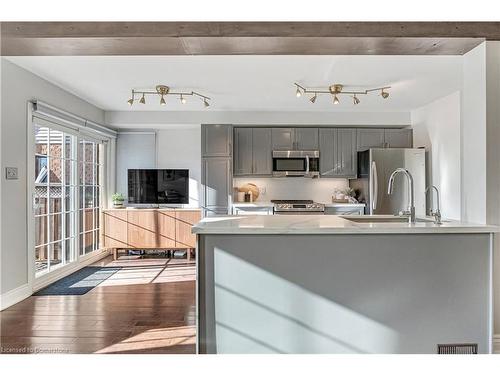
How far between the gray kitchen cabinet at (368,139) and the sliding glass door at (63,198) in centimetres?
422

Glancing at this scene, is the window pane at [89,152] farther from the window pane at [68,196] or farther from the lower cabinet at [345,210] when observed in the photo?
the lower cabinet at [345,210]

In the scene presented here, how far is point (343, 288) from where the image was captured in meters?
2.23

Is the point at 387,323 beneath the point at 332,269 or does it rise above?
beneath

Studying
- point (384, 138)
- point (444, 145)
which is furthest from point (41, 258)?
point (444, 145)

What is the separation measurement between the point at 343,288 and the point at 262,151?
3.83 metres

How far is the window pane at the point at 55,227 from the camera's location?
14.4ft

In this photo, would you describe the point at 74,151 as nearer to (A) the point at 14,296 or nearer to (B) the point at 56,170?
(B) the point at 56,170

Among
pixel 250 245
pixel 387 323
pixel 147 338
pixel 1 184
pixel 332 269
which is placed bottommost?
pixel 147 338

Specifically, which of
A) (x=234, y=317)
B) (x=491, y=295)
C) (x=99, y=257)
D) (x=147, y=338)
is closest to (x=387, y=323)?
(x=491, y=295)

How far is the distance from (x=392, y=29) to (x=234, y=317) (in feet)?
6.93

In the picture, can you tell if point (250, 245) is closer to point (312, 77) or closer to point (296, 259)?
point (296, 259)

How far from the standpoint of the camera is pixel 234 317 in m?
2.23

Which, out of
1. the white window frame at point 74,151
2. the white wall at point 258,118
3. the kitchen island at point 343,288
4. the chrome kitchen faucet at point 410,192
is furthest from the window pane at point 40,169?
the chrome kitchen faucet at point 410,192

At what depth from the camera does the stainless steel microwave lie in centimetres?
576
